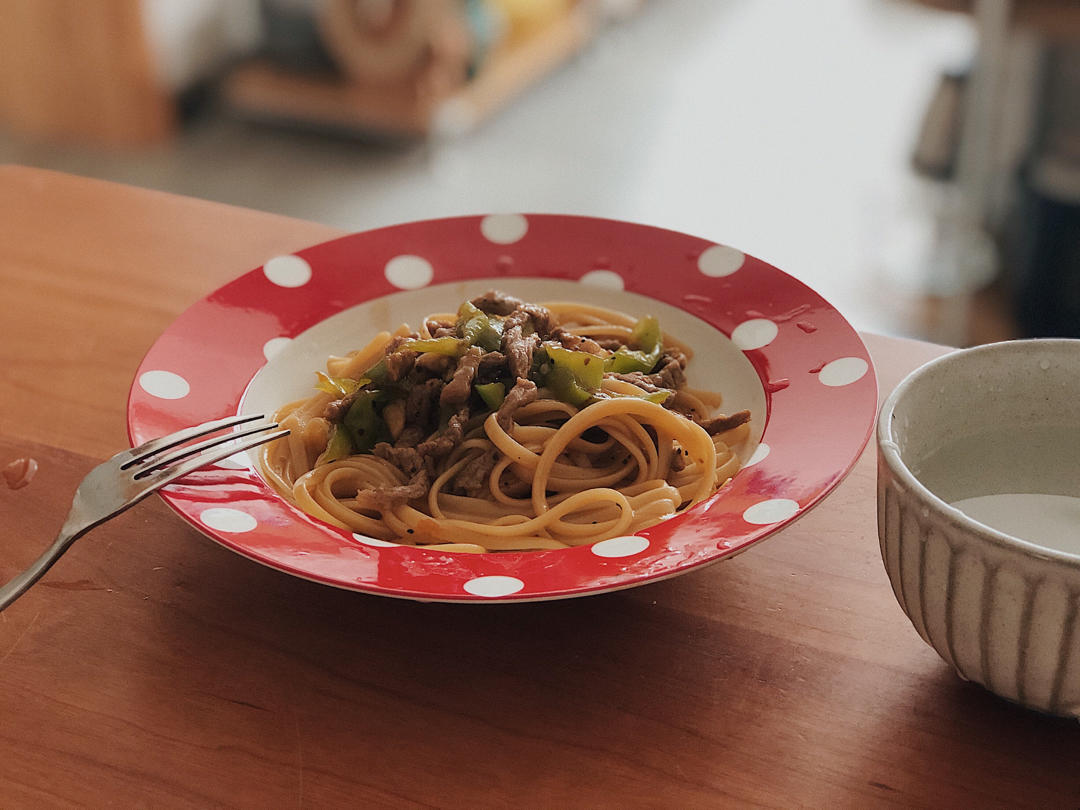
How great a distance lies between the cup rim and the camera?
0.62 meters

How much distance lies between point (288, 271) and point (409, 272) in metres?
0.12

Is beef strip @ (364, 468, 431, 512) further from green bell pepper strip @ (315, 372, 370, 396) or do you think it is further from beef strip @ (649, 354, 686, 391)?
beef strip @ (649, 354, 686, 391)

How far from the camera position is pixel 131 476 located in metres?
0.85

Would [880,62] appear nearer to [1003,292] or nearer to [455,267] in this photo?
[1003,292]

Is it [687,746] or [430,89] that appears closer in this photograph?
[687,746]

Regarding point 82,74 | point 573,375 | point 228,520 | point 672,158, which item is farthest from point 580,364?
point 82,74

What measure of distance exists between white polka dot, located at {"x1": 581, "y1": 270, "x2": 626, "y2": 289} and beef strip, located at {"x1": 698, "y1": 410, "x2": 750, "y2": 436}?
0.76ft

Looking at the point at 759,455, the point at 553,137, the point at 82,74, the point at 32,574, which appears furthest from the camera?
the point at 553,137

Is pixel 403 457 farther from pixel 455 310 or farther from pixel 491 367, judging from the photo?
pixel 455 310

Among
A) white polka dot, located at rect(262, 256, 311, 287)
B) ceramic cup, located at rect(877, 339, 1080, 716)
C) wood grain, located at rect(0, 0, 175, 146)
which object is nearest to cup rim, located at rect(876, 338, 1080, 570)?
ceramic cup, located at rect(877, 339, 1080, 716)

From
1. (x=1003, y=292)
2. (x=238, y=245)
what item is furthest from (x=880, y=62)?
(x=238, y=245)

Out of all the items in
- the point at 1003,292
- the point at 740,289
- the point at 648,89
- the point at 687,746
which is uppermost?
the point at 740,289

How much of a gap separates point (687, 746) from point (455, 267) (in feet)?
1.95

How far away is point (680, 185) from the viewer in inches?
144
